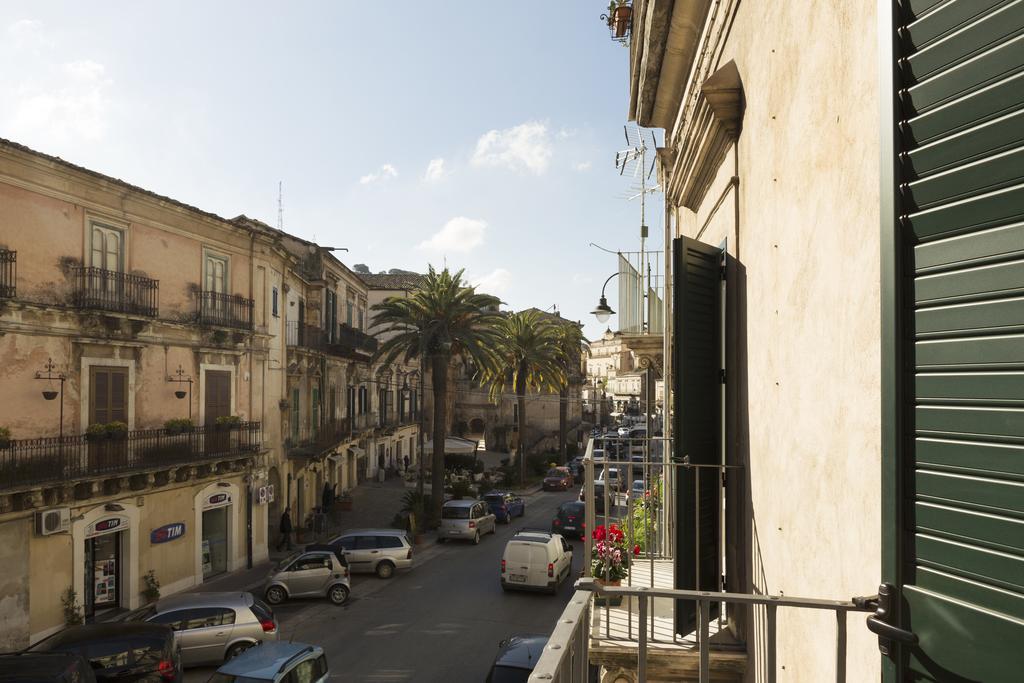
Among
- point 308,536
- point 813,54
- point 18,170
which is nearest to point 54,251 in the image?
point 18,170

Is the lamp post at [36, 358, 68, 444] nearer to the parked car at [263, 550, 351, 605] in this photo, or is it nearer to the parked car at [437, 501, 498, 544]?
the parked car at [263, 550, 351, 605]

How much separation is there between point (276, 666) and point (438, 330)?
19948 mm

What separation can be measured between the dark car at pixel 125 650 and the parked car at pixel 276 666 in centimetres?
144

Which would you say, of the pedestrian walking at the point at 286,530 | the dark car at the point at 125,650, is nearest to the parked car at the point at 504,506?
the pedestrian walking at the point at 286,530

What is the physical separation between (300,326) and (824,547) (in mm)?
29271

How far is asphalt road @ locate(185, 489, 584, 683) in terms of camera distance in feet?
49.3

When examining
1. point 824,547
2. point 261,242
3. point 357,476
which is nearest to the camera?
point 824,547

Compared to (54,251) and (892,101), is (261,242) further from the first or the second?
(892,101)

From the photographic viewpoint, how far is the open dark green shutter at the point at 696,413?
5.21 m

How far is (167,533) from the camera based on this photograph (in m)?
21.3

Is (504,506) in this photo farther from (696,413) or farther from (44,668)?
(696,413)

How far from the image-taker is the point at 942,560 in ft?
7.14

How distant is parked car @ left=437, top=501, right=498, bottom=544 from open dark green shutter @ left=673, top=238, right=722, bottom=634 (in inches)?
967

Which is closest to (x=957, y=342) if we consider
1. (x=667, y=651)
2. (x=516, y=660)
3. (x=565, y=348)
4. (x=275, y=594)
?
(x=667, y=651)
